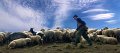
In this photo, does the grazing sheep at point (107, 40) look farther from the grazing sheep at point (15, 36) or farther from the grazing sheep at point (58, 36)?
the grazing sheep at point (15, 36)

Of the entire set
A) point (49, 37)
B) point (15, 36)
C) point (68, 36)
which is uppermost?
point (15, 36)

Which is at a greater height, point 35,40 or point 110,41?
point 35,40

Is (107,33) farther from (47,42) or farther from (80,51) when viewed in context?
(80,51)

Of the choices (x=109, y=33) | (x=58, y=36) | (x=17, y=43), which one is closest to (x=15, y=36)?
(x=58, y=36)

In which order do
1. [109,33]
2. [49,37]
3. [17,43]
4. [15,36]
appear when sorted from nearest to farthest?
[17,43] → [109,33] → [49,37] → [15,36]

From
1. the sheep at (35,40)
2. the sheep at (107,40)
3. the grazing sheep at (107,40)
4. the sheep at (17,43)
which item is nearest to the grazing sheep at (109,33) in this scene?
the grazing sheep at (107,40)

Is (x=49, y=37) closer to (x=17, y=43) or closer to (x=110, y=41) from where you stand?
(x=17, y=43)

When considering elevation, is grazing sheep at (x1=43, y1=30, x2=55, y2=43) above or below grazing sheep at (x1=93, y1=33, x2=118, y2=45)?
above

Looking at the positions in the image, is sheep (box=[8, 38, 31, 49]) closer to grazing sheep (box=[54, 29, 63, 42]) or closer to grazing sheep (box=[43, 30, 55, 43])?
grazing sheep (box=[43, 30, 55, 43])

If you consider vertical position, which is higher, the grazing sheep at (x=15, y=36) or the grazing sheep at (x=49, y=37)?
the grazing sheep at (x=15, y=36)

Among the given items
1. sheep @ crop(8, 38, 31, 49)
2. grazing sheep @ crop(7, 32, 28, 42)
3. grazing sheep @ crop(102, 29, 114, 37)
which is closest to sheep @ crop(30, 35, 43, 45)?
sheep @ crop(8, 38, 31, 49)

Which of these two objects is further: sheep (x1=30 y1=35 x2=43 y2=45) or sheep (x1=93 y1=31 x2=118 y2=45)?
sheep (x1=30 y1=35 x2=43 y2=45)

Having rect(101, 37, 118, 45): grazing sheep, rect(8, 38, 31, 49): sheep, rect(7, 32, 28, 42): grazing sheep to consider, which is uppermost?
rect(7, 32, 28, 42): grazing sheep

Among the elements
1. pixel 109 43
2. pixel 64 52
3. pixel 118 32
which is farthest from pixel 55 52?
pixel 118 32
